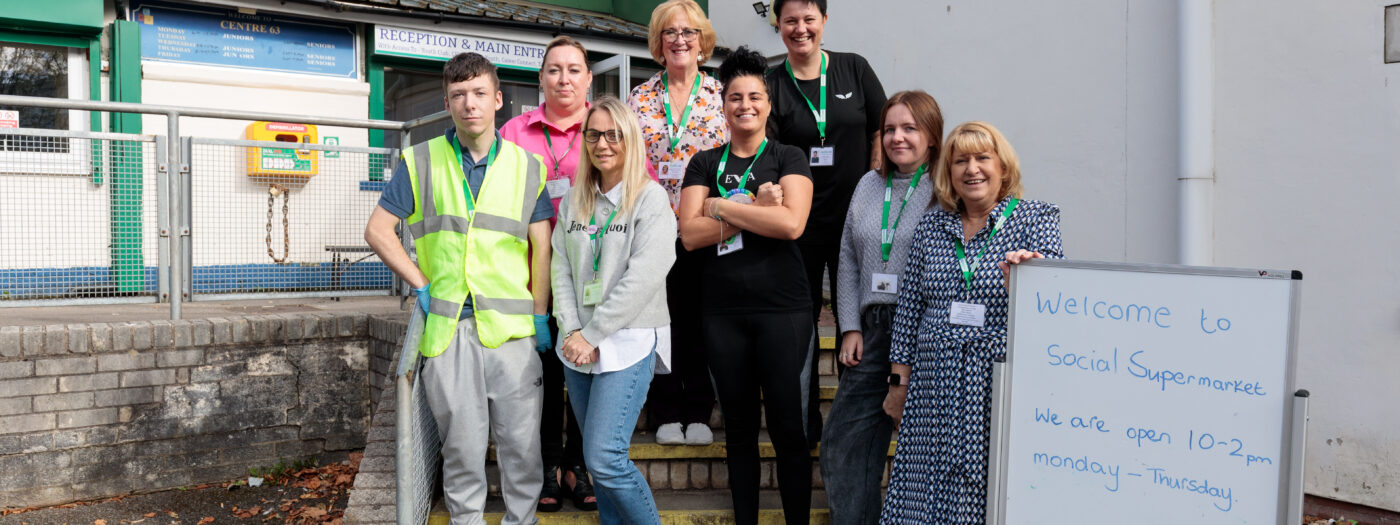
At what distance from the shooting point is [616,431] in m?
3.10

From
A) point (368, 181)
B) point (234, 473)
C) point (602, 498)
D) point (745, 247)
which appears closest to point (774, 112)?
point (745, 247)

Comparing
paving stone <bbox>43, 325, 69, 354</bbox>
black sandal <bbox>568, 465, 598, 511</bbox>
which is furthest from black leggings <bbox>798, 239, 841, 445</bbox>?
paving stone <bbox>43, 325, 69, 354</bbox>

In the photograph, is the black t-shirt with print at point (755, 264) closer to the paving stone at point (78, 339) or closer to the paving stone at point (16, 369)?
the paving stone at point (78, 339)

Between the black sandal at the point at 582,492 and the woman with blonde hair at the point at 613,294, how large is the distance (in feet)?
1.32

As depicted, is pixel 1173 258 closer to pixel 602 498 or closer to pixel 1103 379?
pixel 1103 379

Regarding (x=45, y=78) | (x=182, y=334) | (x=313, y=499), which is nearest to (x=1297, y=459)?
(x=313, y=499)

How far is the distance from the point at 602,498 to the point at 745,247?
0.98 m

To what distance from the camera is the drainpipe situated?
490 cm

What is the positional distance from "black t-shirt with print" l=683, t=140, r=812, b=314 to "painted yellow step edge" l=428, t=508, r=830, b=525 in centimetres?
91

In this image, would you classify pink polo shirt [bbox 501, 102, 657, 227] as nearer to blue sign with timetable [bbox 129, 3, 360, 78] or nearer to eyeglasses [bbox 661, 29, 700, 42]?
eyeglasses [bbox 661, 29, 700, 42]

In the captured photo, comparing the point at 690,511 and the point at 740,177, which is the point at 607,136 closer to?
the point at 740,177

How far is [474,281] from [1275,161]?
3.84m

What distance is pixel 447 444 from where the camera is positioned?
3.20 meters

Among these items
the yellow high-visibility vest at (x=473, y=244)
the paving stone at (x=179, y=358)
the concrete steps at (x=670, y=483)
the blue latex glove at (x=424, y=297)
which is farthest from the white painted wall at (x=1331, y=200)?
the paving stone at (x=179, y=358)
